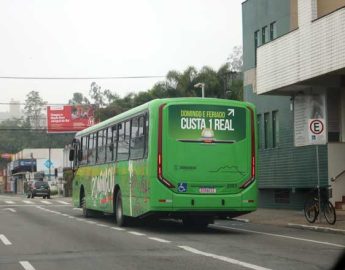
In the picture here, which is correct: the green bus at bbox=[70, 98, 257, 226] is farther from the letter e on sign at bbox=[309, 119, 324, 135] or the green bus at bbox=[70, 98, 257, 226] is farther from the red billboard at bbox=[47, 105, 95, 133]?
the red billboard at bbox=[47, 105, 95, 133]

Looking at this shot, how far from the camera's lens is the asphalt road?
35.0 feet

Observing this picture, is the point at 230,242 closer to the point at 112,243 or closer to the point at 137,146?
the point at 112,243

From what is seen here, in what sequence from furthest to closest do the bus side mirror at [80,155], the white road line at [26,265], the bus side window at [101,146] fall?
1. the bus side mirror at [80,155]
2. the bus side window at [101,146]
3. the white road line at [26,265]

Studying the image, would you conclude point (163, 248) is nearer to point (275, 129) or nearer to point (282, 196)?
point (282, 196)

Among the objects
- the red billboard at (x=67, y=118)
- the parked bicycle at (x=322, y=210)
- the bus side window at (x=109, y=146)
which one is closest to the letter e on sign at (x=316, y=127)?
the parked bicycle at (x=322, y=210)

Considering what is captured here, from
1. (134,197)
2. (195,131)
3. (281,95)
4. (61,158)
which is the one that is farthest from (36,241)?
(61,158)

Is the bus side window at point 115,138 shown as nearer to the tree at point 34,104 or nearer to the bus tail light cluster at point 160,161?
the bus tail light cluster at point 160,161

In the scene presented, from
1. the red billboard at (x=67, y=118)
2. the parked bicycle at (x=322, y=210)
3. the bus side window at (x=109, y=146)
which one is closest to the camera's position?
the parked bicycle at (x=322, y=210)

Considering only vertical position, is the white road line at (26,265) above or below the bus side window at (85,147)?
below

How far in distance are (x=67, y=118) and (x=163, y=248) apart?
68.3 m

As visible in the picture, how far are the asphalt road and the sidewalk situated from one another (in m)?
0.49

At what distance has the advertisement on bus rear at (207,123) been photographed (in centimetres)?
1628

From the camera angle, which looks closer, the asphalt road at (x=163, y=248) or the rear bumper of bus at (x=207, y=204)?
the asphalt road at (x=163, y=248)

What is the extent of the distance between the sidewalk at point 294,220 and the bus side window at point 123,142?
541cm
